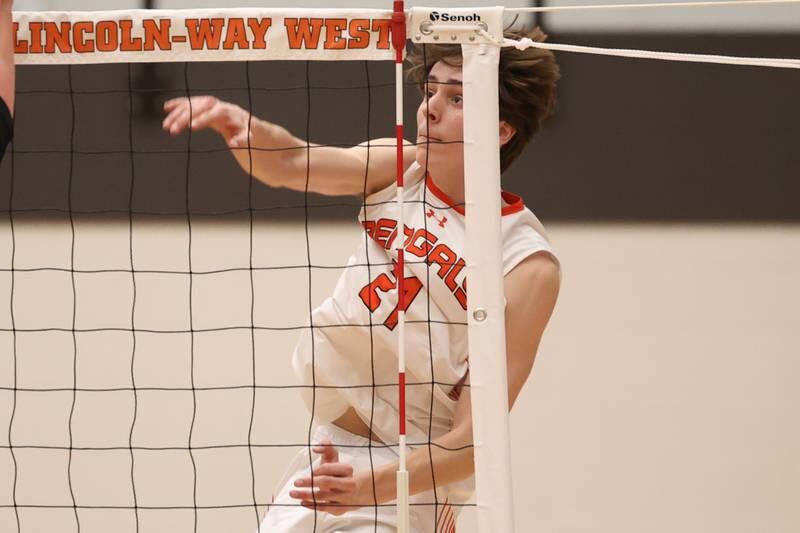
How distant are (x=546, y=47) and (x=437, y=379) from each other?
2.40ft

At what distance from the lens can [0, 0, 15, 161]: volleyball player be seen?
5.88 feet

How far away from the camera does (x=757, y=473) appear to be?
13.4 ft

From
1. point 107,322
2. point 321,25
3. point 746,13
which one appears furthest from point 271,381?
point 746,13

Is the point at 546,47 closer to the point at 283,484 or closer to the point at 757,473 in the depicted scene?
the point at 283,484

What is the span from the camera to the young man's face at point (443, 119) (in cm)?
232

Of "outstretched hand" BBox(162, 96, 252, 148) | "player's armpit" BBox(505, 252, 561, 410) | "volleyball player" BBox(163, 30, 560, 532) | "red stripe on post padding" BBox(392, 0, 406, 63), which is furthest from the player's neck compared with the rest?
"outstretched hand" BBox(162, 96, 252, 148)

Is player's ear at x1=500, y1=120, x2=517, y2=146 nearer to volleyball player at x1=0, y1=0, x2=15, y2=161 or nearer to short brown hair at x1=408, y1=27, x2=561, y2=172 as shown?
short brown hair at x1=408, y1=27, x2=561, y2=172

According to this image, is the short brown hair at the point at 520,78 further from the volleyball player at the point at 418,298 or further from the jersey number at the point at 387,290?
the jersey number at the point at 387,290

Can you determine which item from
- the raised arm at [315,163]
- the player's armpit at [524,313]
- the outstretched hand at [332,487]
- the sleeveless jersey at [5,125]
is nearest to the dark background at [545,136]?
the raised arm at [315,163]

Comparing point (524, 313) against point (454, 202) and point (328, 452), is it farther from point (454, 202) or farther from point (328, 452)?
point (328, 452)

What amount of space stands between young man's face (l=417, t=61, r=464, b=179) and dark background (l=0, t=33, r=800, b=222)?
2003mm

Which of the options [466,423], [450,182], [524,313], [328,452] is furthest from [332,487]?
[450,182]

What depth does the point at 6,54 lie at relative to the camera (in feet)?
6.49

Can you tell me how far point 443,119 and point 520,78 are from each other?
0.19 meters
